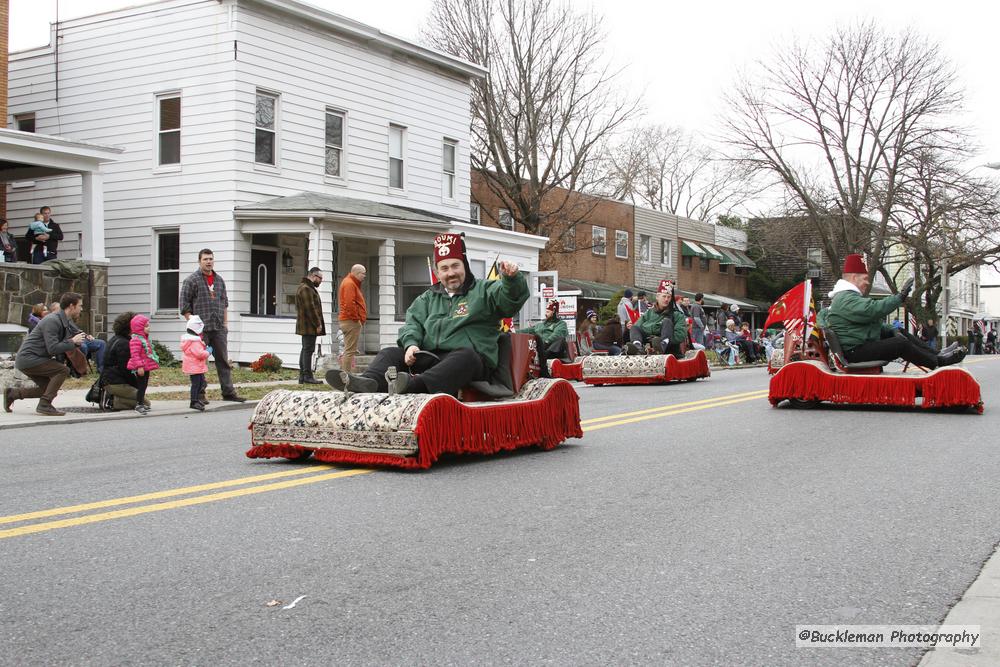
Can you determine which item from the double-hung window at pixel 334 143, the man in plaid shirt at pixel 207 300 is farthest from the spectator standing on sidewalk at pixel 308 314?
the double-hung window at pixel 334 143

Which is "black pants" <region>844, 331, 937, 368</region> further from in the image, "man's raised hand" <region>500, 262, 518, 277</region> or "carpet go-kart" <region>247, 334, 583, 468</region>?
"man's raised hand" <region>500, 262, 518, 277</region>

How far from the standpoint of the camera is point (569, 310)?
85.5 feet

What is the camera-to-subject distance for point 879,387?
41.5 feet

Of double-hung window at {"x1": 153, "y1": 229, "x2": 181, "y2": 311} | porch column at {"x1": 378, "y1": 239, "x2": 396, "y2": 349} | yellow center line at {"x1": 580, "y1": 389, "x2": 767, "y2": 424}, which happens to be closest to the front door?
double-hung window at {"x1": 153, "y1": 229, "x2": 181, "y2": 311}

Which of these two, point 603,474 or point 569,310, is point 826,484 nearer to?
point 603,474

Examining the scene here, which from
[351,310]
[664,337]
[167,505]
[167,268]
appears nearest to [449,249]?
[167,505]

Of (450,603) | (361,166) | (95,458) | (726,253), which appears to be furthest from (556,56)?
(450,603)

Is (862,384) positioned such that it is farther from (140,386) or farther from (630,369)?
(140,386)

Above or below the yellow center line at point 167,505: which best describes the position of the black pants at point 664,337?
above

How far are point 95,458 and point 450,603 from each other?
546 cm

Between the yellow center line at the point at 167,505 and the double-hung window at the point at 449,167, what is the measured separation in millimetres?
22210

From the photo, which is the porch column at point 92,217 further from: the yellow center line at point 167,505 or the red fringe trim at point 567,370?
the yellow center line at point 167,505

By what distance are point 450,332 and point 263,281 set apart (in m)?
16.5

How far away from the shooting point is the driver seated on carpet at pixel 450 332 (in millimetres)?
8180
